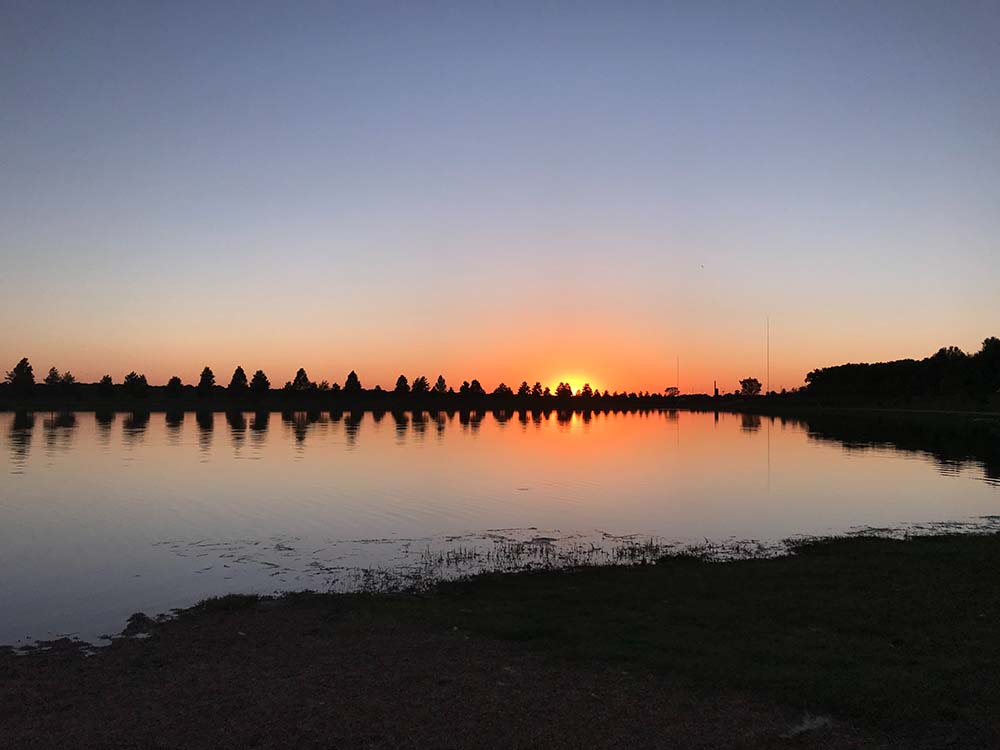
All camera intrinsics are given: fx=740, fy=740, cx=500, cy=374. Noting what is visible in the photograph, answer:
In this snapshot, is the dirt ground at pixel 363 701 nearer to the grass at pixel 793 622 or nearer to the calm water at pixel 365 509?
the grass at pixel 793 622

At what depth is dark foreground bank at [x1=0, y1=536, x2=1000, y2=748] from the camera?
10.0 meters

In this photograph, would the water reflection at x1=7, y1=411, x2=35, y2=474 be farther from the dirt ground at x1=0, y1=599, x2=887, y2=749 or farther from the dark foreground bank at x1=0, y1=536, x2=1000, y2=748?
the dirt ground at x1=0, y1=599, x2=887, y2=749

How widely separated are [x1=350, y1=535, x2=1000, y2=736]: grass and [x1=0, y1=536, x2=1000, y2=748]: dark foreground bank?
0.06m

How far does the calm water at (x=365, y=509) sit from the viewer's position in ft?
71.8

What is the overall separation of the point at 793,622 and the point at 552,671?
225 inches

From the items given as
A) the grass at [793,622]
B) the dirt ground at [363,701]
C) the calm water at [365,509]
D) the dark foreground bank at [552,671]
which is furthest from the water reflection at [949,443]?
the dirt ground at [363,701]

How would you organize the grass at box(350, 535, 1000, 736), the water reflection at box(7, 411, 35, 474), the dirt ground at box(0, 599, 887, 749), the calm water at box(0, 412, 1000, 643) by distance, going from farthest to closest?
1. the water reflection at box(7, 411, 35, 474)
2. the calm water at box(0, 412, 1000, 643)
3. the grass at box(350, 535, 1000, 736)
4. the dirt ground at box(0, 599, 887, 749)

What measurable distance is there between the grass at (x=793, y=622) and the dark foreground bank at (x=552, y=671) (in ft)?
0.20

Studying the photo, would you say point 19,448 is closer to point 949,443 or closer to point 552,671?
point 552,671

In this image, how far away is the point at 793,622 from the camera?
15.0 metres

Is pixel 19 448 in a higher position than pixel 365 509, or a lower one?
higher

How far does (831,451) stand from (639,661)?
6950 cm

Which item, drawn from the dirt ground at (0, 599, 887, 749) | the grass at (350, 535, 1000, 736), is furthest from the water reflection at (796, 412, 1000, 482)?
the dirt ground at (0, 599, 887, 749)

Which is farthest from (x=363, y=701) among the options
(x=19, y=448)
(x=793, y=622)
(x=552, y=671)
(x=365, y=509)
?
(x=19, y=448)
